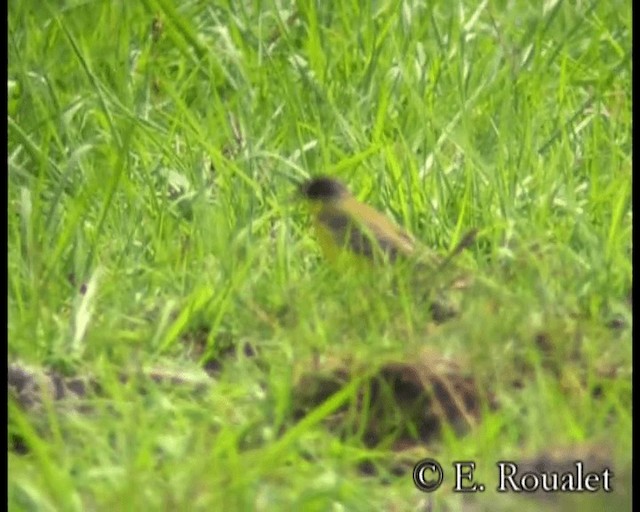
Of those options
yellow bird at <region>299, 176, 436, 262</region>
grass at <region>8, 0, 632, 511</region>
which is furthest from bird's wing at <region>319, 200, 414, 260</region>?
grass at <region>8, 0, 632, 511</region>

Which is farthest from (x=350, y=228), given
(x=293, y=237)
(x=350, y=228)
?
(x=293, y=237)

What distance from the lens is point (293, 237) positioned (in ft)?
17.3

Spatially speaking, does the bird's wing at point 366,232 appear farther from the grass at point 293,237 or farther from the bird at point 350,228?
the grass at point 293,237

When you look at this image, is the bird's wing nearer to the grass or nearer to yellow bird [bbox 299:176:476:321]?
yellow bird [bbox 299:176:476:321]

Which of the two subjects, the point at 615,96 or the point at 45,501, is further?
the point at 615,96

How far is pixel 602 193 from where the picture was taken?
538 centimetres

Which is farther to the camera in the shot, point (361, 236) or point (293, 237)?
point (293, 237)

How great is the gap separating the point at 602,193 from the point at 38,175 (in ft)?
5.27

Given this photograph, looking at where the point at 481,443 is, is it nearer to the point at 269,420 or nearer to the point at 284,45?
the point at 269,420

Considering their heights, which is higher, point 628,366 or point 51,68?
point 51,68

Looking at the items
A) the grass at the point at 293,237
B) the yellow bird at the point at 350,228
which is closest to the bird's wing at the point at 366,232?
the yellow bird at the point at 350,228

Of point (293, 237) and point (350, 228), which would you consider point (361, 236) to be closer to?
point (350, 228)

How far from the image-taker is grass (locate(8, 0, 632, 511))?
159 inches

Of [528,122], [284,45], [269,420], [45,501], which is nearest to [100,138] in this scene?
[284,45]
